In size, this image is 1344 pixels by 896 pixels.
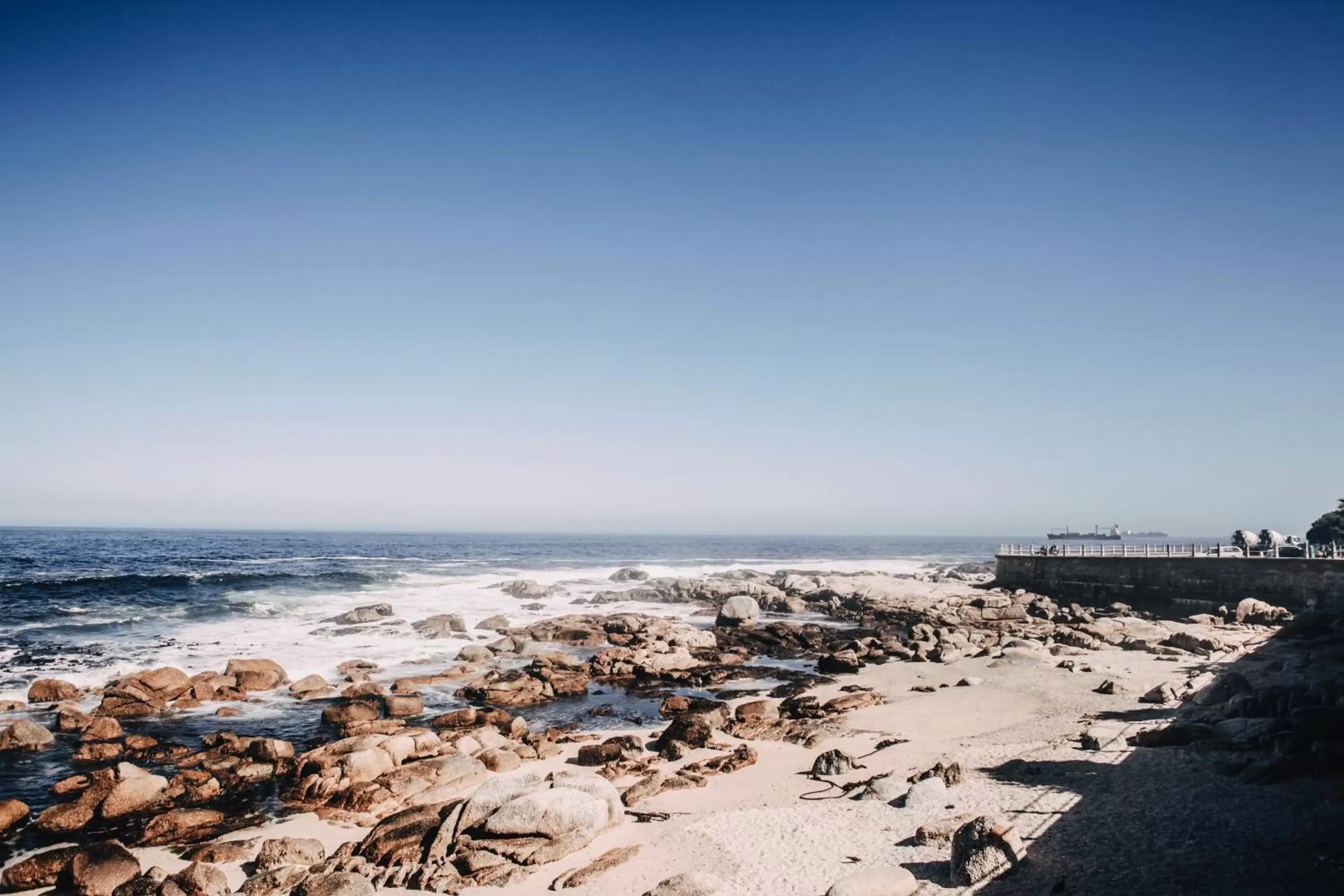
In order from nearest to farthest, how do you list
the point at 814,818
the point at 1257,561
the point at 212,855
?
the point at 212,855
the point at 814,818
the point at 1257,561

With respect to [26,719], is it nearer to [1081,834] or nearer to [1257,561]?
[1081,834]

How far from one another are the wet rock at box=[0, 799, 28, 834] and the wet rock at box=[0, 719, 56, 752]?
5.12 m

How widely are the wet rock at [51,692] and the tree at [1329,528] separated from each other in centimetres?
7206

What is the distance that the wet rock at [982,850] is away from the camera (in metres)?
Result: 10.8

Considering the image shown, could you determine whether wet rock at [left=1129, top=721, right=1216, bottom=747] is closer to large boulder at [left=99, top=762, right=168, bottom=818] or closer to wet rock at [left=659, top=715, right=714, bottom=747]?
wet rock at [left=659, top=715, right=714, bottom=747]

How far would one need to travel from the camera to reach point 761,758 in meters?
18.4

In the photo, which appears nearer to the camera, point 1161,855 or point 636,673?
point 1161,855

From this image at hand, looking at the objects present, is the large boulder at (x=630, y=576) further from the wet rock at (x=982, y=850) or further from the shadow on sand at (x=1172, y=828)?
the wet rock at (x=982, y=850)

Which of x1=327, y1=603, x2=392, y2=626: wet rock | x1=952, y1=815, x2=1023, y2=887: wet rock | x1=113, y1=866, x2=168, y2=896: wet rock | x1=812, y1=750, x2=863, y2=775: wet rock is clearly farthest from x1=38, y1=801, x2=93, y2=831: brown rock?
x1=327, y1=603, x2=392, y2=626: wet rock

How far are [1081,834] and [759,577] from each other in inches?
2092

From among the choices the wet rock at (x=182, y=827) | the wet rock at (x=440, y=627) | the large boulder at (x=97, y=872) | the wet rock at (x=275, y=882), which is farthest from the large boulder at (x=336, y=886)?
the wet rock at (x=440, y=627)

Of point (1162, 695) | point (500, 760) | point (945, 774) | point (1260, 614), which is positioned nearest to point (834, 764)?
point (945, 774)

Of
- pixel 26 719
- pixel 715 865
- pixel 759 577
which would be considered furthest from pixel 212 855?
pixel 759 577

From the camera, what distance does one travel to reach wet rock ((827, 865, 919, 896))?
10281 mm
